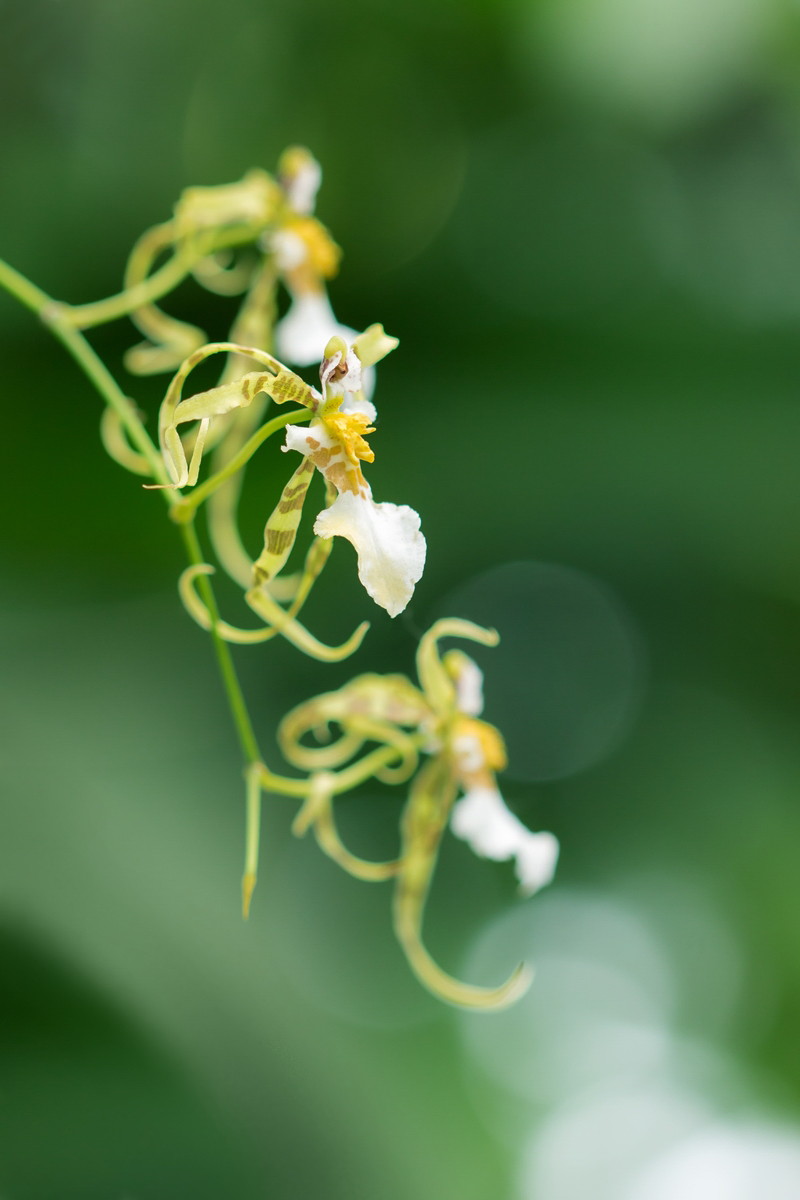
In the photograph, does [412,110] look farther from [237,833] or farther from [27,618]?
[237,833]

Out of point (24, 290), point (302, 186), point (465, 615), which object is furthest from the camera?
point (465, 615)

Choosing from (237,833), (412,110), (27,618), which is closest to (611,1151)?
(237,833)

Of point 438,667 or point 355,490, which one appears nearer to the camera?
point 355,490

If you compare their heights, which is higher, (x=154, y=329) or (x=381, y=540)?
(x=154, y=329)

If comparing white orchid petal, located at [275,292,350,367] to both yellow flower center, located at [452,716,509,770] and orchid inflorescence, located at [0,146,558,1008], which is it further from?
yellow flower center, located at [452,716,509,770]

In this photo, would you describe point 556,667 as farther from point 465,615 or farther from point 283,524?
point 283,524

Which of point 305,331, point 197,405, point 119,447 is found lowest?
point 197,405

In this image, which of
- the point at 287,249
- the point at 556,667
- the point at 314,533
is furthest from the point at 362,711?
the point at 556,667
